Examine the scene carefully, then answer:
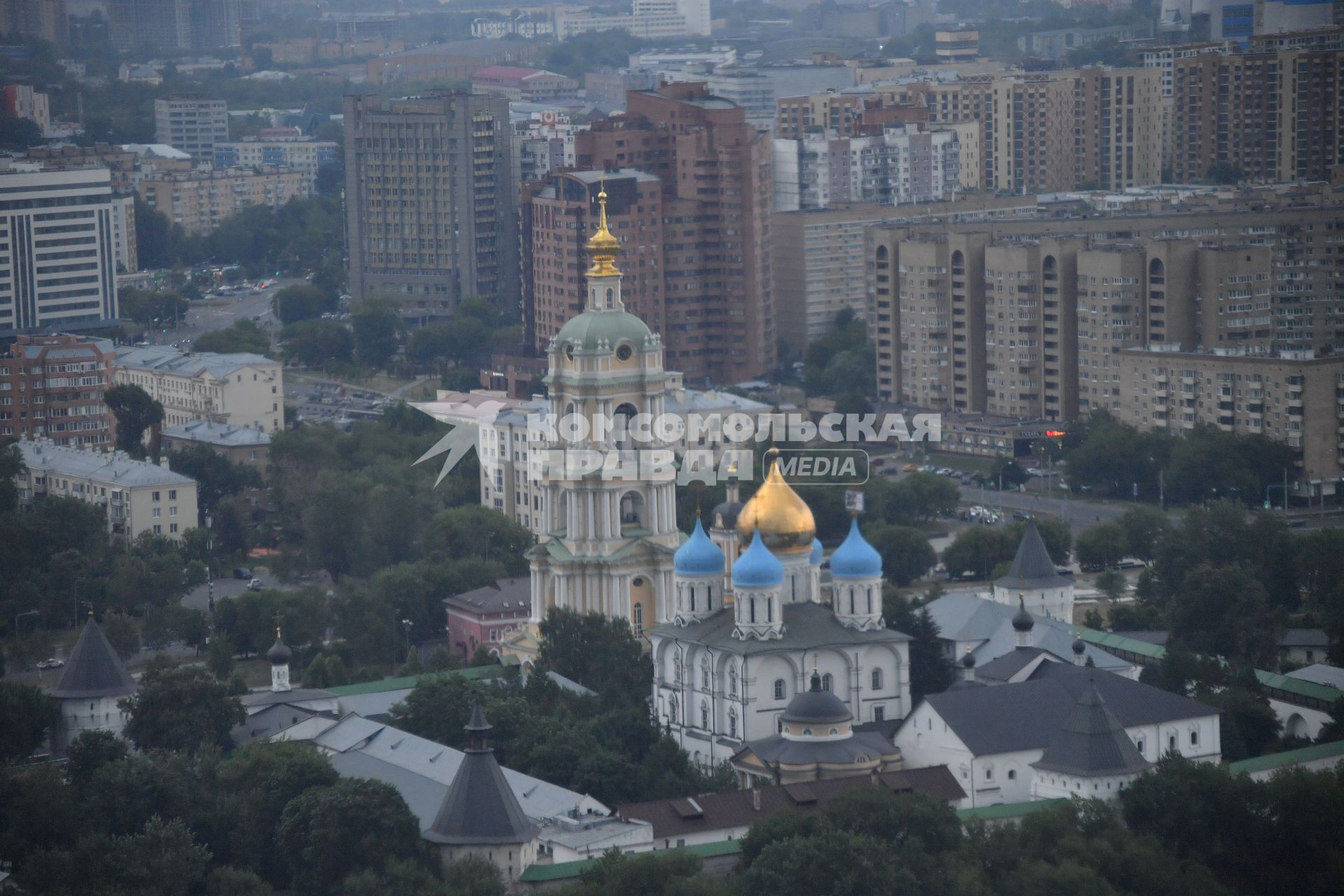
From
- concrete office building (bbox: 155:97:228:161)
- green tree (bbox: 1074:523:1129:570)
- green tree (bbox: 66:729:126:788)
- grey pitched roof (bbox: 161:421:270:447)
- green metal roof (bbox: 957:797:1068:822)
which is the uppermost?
concrete office building (bbox: 155:97:228:161)

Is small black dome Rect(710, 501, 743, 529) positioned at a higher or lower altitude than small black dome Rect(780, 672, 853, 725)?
higher

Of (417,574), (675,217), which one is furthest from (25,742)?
(675,217)

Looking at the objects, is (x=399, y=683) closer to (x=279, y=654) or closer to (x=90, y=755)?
(x=279, y=654)

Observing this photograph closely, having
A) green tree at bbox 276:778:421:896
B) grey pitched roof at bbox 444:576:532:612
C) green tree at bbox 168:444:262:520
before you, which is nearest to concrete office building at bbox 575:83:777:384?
green tree at bbox 168:444:262:520

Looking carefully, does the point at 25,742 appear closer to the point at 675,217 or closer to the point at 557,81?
the point at 675,217

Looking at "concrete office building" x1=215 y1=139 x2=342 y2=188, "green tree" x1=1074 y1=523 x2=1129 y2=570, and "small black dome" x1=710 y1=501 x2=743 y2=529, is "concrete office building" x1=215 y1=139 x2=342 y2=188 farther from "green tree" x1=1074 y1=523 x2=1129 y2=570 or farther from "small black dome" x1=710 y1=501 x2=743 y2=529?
"small black dome" x1=710 y1=501 x2=743 y2=529

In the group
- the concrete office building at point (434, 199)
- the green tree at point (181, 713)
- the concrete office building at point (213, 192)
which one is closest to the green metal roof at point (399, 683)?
the green tree at point (181, 713)

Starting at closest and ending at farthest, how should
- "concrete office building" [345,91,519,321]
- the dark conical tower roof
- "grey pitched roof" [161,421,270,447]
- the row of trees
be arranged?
1. the row of trees
2. the dark conical tower roof
3. "grey pitched roof" [161,421,270,447]
4. "concrete office building" [345,91,519,321]

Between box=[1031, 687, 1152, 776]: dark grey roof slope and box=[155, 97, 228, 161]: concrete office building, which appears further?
box=[155, 97, 228, 161]: concrete office building
